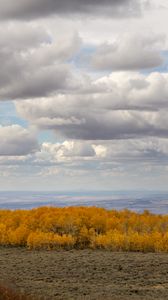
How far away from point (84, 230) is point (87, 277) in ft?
195

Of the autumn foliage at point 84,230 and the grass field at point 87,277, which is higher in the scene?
the autumn foliage at point 84,230

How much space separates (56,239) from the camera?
387 ft

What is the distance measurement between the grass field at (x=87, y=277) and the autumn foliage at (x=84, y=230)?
904 inches

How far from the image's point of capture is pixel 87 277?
68.4m

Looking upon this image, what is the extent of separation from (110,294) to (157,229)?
312 feet

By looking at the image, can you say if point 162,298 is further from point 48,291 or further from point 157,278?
point 157,278

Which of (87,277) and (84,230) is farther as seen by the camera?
(84,230)

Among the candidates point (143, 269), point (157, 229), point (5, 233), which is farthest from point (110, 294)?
point (157, 229)

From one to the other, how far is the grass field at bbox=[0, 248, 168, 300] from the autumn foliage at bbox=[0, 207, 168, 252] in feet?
75.3

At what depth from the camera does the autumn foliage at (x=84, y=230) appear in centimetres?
11575

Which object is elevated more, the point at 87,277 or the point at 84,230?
the point at 84,230

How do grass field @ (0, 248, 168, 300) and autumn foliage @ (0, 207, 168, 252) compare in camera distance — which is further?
autumn foliage @ (0, 207, 168, 252)

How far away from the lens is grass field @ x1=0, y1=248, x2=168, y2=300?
5319 cm

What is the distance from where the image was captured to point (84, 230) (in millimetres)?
127938
